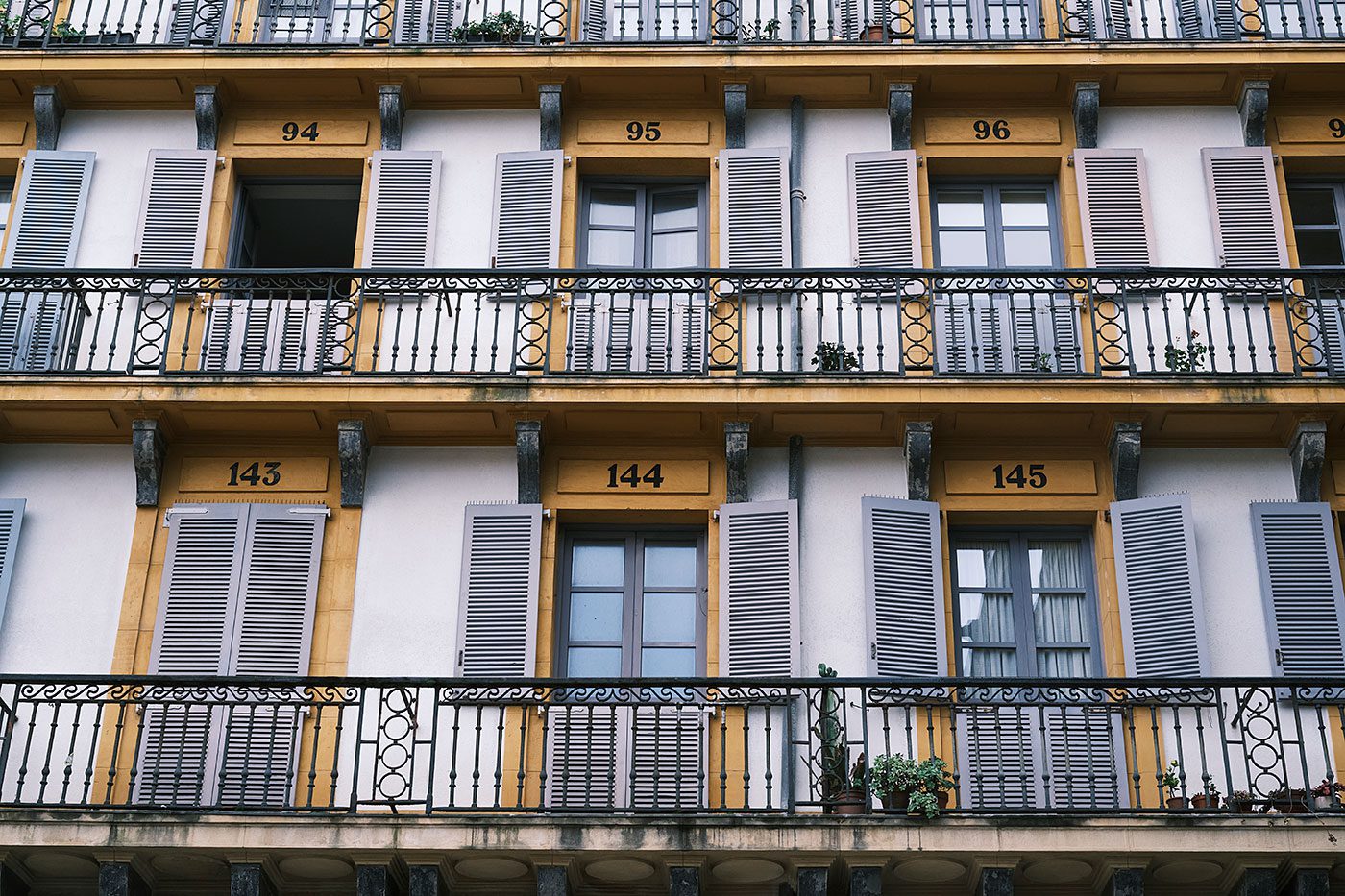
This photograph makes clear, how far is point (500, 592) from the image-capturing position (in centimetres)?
1582

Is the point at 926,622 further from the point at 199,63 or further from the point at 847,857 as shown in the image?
the point at 199,63

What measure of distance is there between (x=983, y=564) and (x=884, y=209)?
11.5ft

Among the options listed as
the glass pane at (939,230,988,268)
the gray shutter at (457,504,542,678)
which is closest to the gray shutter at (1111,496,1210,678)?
the glass pane at (939,230,988,268)

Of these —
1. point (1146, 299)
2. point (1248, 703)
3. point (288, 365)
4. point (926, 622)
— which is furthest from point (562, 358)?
point (1248, 703)

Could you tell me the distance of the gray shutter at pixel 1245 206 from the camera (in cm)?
1744

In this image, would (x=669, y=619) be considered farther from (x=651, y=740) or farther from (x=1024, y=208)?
(x=1024, y=208)

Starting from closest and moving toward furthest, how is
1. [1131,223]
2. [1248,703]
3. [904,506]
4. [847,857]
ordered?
1. [847,857]
2. [1248,703]
3. [904,506]
4. [1131,223]

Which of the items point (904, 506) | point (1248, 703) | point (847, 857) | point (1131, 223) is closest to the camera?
point (847, 857)

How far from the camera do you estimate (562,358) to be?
17.0 metres

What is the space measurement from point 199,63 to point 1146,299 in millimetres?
9082

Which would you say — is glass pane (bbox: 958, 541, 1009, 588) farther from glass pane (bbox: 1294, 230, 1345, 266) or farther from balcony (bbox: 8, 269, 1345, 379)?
glass pane (bbox: 1294, 230, 1345, 266)

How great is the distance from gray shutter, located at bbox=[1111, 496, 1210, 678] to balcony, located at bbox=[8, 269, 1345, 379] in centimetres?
133

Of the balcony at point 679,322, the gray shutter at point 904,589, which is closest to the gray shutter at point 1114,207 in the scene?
the balcony at point 679,322

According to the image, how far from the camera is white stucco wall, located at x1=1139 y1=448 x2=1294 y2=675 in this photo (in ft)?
51.1
